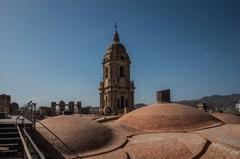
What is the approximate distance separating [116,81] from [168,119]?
1422 cm

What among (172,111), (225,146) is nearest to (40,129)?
(225,146)

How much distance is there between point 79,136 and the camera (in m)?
13.0

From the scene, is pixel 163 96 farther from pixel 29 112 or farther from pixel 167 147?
pixel 29 112

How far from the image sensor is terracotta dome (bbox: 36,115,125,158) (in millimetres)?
12016

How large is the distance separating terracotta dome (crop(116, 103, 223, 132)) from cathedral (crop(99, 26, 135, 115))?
11586 mm

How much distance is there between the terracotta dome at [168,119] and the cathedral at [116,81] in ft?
38.0

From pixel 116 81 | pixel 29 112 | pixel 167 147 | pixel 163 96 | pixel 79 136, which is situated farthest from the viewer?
pixel 116 81

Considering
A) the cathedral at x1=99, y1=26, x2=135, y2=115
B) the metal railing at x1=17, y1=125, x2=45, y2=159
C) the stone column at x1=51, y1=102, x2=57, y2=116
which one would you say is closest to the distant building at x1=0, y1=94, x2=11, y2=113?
the stone column at x1=51, y1=102, x2=57, y2=116

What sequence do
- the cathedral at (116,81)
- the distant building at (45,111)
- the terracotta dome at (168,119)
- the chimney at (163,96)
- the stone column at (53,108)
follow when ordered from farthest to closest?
the cathedral at (116,81) → the stone column at (53,108) → the distant building at (45,111) → the chimney at (163,96) → the terracotta dome at (168,119)

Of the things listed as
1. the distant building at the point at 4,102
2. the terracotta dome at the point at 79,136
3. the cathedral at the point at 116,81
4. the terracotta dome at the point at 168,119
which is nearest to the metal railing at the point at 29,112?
the terracotta dome at the point at 79,136

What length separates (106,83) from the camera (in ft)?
109

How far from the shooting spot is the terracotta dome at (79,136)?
12016 millimetres

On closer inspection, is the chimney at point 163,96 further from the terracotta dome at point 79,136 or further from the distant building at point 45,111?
the distant building at point 45,111

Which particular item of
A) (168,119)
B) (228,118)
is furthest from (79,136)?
(228,118)
